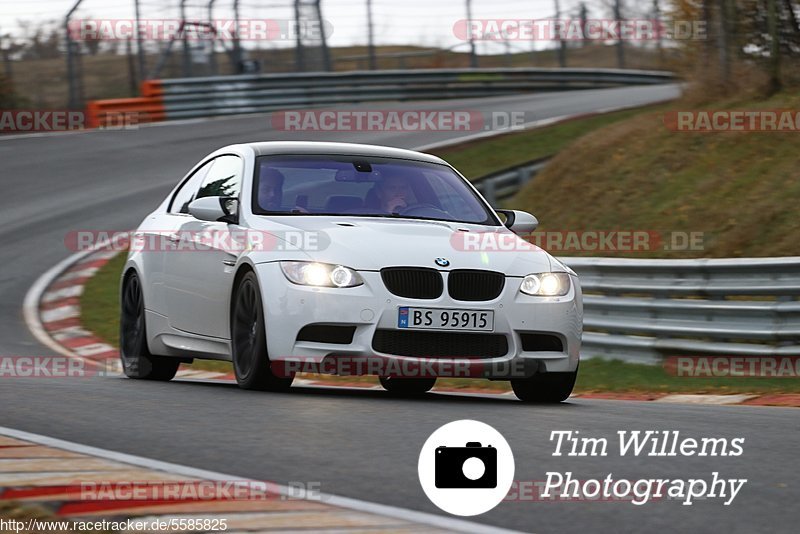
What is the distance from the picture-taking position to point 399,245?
7.43m

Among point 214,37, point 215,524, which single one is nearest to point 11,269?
point 215,524

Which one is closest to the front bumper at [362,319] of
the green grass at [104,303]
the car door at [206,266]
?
the car door at [206,266]

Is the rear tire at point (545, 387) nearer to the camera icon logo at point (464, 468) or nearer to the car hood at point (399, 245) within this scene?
the car hood at point (399, 245)

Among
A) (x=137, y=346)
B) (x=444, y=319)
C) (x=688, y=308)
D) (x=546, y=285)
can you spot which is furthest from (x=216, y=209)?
(x=688, y=308)

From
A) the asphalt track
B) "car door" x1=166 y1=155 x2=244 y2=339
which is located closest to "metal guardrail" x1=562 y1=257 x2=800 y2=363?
the asphalt track

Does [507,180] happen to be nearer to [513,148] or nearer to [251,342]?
[513,148]

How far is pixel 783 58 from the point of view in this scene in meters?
16.8

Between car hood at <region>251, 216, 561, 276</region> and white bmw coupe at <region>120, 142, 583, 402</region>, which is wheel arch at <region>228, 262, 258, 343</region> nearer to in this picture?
white bmw coupe at <region>120, 142, 583, 402</region>

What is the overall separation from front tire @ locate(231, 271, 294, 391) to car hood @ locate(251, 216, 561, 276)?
222 millimetres

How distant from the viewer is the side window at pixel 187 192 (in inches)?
367

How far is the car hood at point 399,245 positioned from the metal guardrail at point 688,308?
97.6 inches

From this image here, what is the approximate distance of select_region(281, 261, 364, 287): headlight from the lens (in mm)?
7254

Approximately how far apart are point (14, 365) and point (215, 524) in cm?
727

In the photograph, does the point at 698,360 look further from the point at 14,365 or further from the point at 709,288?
the point at 14,365
